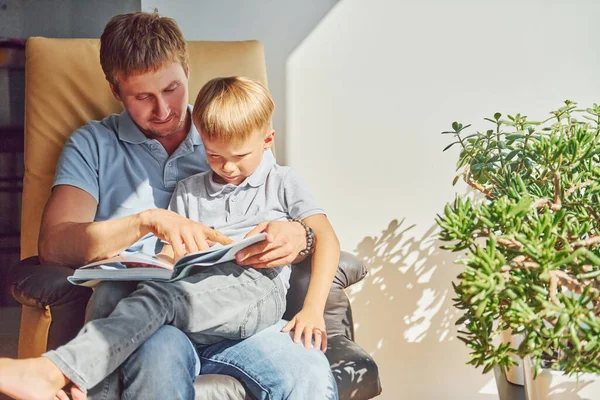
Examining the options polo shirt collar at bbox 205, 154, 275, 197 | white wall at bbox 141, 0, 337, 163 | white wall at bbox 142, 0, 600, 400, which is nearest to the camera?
polo shirt collar at bbox 205, 154, 275, 197

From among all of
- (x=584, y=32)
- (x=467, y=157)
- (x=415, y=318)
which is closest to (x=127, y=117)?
(x=467, y=157)

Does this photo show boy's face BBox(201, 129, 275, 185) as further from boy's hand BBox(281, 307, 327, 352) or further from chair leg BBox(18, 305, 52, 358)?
chair leg BBox(18, 305, 52, 358)

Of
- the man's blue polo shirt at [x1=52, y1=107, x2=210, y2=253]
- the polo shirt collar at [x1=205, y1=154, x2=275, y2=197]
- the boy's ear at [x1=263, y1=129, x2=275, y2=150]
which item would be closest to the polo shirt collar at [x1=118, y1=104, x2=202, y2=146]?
the man's blue polo shirt at [x1=52, y1=107, x2=210, y2=253]

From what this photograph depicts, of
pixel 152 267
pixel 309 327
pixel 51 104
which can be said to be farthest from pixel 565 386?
pixel 51 104

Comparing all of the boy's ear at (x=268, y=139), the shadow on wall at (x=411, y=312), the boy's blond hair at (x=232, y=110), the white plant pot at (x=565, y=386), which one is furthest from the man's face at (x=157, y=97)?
the white plant pot at (x=565, y=386)

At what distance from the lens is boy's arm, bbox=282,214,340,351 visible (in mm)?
1497

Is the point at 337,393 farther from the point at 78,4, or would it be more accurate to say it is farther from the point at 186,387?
the point at 78,4

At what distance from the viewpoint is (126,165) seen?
1.84m

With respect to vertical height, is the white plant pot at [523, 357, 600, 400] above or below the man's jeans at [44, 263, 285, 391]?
below

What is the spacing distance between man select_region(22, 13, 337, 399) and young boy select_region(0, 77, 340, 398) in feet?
0.15

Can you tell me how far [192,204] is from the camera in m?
1.70

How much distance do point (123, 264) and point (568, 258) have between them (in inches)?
34.7

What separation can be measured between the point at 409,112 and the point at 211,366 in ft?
3.45

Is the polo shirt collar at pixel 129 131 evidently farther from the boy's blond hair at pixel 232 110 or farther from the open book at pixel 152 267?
the open book at pixel 152 267
